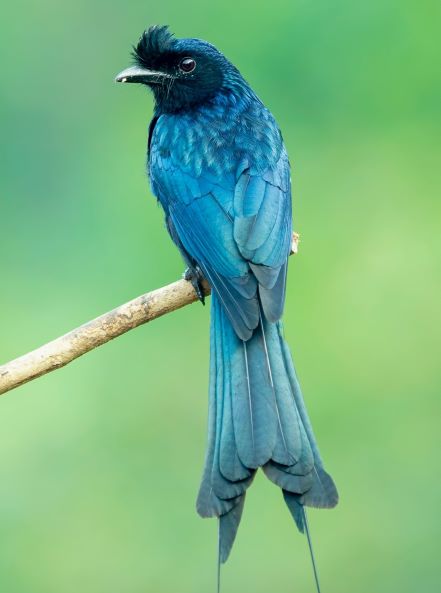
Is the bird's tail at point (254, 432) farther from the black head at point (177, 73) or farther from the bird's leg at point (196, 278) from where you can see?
the black head at point (177, 73)

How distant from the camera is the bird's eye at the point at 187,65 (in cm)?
476

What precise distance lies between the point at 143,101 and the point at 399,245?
164 centimetres

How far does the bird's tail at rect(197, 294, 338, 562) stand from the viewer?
3549 mm

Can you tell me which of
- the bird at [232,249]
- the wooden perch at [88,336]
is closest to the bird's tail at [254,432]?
the bird at [232,249]

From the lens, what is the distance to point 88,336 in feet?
12.6

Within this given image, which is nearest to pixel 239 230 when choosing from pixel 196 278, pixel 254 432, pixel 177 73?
pixel 196 278

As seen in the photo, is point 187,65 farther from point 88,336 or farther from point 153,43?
point 88,336

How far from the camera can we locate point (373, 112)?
665 centimetres

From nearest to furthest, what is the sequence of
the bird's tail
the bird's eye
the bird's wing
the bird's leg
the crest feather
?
1. the bird's tail
2. the bird's wing
3. the bird's leg
4. the crest feather
5. the bird's eye

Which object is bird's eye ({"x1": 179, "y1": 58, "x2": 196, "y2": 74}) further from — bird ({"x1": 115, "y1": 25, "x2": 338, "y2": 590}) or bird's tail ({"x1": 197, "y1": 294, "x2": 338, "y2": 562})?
bird's tail ({"x1": 197, "y1": 294, "x2": 338, "y2": 562})

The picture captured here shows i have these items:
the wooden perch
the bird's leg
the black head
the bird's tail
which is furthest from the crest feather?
the bird's tail

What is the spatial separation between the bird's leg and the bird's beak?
82 centimetres

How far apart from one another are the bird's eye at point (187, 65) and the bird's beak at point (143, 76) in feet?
0.22

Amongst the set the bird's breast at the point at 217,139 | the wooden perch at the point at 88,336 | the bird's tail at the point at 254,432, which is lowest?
the bird's tail at the point at 254,432
